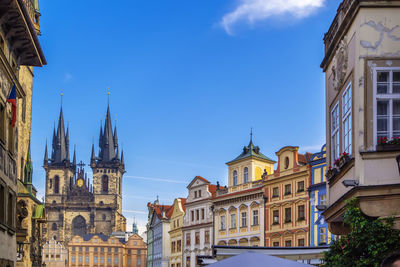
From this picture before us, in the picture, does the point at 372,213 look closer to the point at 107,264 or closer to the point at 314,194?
the point at 314,194

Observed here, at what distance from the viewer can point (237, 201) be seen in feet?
158

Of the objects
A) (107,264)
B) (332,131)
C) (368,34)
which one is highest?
(368,34)

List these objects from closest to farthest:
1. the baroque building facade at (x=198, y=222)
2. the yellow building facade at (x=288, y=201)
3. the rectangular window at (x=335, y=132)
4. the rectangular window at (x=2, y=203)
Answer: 1. the rectangular window at (x=335, y=132)
2. the rectangular window at (x=2, y=203)
3. the yellow building facade at (x=288, y=201)
4. the baroque building facade at (x=198, y=222)

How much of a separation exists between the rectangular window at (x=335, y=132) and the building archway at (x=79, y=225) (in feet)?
425

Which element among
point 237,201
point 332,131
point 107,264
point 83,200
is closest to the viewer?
point 332,131

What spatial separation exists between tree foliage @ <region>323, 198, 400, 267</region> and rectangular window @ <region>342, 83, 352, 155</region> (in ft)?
5.21

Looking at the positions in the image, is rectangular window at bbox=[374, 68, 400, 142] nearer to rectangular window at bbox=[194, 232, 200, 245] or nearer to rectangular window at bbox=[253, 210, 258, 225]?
rectangular window at bbox=[253, 210, 258, 225]

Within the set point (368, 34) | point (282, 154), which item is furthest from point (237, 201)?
point (368, 34)

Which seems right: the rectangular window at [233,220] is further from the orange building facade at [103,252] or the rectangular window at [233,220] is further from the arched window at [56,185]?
the arched window at [56,185]

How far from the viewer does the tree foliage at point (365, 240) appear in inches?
409

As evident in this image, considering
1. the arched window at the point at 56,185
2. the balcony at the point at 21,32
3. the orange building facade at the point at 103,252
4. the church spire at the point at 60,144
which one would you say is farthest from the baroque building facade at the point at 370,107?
the church spire at the point at 60,144

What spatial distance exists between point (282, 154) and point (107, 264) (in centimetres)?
9150

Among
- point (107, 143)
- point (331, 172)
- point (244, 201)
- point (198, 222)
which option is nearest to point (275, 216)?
point (244, 201)

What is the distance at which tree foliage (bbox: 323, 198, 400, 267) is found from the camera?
10.4 m
